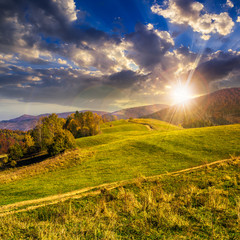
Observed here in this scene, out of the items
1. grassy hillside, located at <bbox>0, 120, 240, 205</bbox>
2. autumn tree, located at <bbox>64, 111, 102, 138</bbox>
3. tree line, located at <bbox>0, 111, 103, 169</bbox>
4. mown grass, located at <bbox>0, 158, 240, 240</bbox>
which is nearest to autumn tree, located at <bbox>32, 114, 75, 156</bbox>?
tree line, located at <bbox>0, 111, 103, 169</bbox>

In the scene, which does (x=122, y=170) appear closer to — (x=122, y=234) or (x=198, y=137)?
(x=122, y=234)

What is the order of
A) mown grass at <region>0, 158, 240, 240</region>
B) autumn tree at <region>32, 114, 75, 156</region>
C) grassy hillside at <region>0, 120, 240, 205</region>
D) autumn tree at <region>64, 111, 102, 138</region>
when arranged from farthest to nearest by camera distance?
autumn tree at <region>64, 111, 102, 138</region>
autumn tree at <region>32, 114, 75, 156</region>
grassy hillside at <region>0, 120, 240, 205</region>
mown grass at <region>0, 158, 240, 240</region>

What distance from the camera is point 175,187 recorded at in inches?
416

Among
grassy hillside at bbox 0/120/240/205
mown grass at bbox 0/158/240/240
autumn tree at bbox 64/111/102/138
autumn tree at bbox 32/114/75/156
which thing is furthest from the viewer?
autumn tree at bbox 64/111/102/138

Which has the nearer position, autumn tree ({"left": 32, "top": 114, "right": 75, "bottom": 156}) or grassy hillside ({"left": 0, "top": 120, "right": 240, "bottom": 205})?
grassy hillside ({"left": 0, "top": 120, "right": 240, "bottom": 205})

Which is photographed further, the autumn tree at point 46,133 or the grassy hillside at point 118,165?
the autumn tree at point 46,133

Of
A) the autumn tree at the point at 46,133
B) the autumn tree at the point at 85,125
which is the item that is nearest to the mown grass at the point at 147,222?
the autumn tree at the point at 46,133

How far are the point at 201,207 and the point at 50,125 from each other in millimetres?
80129

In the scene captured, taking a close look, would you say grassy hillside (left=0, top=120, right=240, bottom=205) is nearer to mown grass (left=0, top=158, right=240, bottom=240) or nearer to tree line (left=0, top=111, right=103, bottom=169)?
mown grass (left=0, top=158, right=240, bottom=240)

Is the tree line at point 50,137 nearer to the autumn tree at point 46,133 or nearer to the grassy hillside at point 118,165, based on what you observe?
the autumn tree at point 46,133

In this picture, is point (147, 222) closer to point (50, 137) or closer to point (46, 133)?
point (50, 137)

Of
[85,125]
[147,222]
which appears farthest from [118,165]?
[85,125]

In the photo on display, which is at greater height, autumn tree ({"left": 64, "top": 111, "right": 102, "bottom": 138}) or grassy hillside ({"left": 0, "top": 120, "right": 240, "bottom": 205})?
autumn tree ({"left": 64, "top": 111, "right": 102, "bottom": 138})

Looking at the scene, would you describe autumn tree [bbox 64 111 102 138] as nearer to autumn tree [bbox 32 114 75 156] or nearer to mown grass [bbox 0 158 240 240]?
autumn tree [bbox 32 114 75 156]
